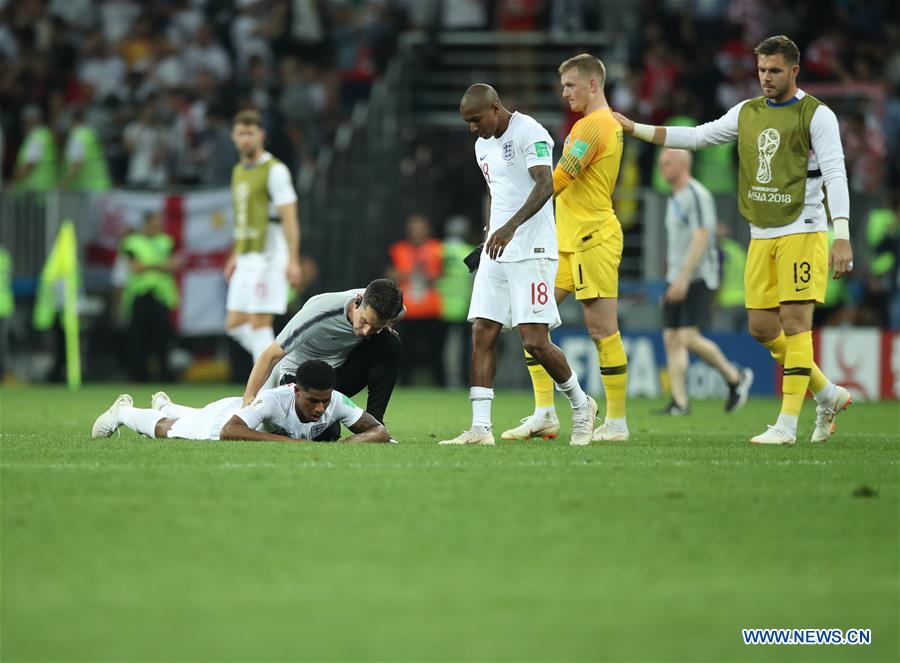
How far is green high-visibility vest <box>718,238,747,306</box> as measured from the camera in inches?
743

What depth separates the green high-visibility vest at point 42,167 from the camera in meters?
22.4

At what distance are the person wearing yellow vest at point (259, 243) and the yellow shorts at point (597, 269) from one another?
445 centimetres

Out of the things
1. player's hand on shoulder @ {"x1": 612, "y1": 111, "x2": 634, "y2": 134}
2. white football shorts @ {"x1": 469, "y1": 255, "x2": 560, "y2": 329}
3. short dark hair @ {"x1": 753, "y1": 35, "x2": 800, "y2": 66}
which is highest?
short dark hair @ {"x1": 753, "y1": 35, "x2": 800, "y2": 66}

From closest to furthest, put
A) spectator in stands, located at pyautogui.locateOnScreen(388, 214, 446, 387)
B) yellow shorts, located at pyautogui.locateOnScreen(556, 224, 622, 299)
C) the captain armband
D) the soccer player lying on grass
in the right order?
the soccer player lying on grass → the captain armband → yellow shorts, located at pyautogui.locateOnScreen(556, 224, 622, 299) → spectator in stands, located at pyautogui.locateOnScreen(388, 214, 446, 387)

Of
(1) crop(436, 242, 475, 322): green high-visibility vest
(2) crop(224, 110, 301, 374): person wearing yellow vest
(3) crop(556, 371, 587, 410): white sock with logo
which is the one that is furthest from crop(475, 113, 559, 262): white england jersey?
(1) crop(436, 242, 475, 322): green high-visibility vest

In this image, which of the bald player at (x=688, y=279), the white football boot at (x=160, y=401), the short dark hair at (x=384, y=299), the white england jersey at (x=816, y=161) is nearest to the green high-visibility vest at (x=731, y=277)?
the bald player at (x=688, y=279)

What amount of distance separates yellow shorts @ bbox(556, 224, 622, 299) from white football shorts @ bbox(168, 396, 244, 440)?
233 cm

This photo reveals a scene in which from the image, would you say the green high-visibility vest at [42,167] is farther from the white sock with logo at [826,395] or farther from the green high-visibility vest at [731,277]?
the white sock with logo at [826,395]

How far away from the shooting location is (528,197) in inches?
350

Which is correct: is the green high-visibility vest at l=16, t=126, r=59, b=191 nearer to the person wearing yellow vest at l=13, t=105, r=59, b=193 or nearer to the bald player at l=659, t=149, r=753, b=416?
the person wearing yellow vest at l=13, t=105, r=59, b=193

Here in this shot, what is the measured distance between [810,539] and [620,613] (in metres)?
1.47

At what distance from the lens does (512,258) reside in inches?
359

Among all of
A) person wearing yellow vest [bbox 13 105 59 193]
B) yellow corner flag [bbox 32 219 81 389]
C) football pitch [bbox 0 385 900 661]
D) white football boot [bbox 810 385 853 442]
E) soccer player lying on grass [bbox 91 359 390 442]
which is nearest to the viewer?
football pitch [bbox 0 385 900 661]

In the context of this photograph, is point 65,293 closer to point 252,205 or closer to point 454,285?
point 454,285
